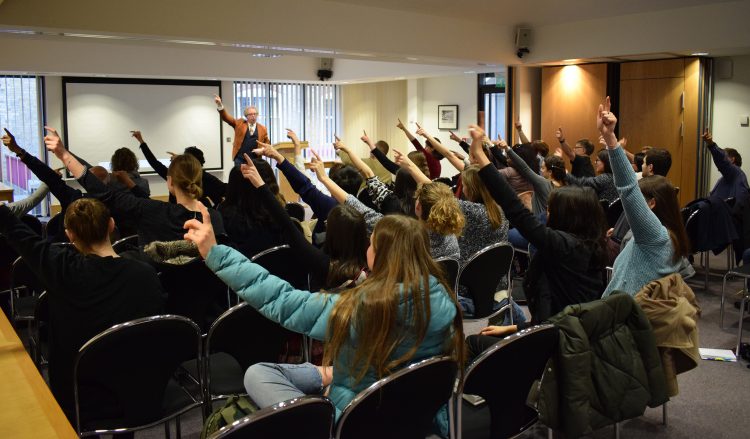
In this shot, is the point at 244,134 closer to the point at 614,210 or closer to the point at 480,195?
the point at 480,195

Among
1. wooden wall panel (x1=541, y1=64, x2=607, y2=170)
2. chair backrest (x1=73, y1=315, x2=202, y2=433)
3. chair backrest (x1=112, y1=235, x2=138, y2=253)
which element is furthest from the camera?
wooden wall panel (x1=541, y1=64, x2=607, y2=170)

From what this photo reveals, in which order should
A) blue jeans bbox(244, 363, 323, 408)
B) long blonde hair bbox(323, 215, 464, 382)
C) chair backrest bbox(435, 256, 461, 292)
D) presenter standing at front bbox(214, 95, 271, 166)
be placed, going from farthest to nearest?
1. presenter standing at front bbox(214, 95, 271, 166)
2. chair backrest bbox(435, 256, 461, 292)
3. blue jeans bbox(244, 363, 323, 408)
4. long blonde hair bbox(323, 215, 464, 382)

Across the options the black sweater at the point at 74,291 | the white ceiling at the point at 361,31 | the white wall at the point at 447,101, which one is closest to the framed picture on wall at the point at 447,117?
the white wall at the point at 447,101

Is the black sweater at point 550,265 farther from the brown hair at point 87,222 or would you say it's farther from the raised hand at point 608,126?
the brown hair at point 87,222

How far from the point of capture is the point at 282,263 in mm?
3990

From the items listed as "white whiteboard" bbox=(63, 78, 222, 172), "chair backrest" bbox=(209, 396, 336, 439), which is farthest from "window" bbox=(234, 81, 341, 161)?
"chair backrest" bbox=(209, 396, 336, 439)

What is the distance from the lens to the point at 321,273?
10.3ft

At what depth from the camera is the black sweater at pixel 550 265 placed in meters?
2.88

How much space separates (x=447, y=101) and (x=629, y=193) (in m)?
9.99

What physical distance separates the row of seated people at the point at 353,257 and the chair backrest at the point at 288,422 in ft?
0.94

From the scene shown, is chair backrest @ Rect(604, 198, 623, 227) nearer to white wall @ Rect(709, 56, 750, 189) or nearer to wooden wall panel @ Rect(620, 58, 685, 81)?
wooden wall panel @ Rect(620, 58, 685, 81)

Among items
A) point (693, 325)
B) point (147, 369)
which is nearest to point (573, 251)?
point (693, 325)

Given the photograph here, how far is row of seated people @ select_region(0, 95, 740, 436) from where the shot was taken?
221 cm

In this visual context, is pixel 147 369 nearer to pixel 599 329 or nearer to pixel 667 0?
pixel 599 329
